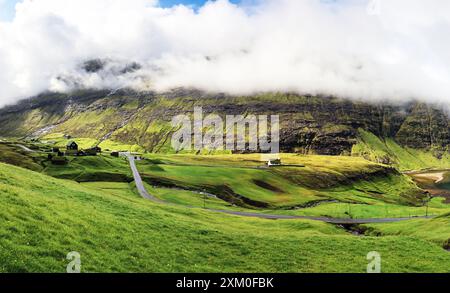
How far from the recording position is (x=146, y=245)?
38.7 meters

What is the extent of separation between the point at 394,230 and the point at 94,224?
89599mm

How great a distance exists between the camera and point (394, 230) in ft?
347

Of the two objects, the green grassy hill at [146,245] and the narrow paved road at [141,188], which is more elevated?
the green grassy hill at [146,245]

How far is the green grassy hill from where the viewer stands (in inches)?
1189

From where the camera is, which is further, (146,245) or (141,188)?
(141,188)

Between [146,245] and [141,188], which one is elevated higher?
[146,245]

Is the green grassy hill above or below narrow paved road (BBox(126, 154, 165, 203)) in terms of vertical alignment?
above

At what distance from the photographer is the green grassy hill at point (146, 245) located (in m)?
30.2

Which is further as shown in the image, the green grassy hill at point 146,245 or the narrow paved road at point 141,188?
the narrow paved road at point 141,188

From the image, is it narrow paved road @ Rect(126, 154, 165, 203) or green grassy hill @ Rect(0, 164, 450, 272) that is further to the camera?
narrow paved road @ Rect(126, 154, 165, 203)

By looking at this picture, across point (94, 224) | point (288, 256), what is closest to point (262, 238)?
point (288, 256)
